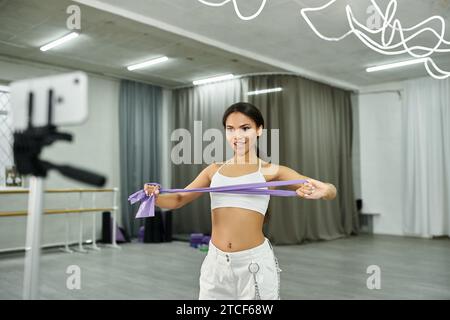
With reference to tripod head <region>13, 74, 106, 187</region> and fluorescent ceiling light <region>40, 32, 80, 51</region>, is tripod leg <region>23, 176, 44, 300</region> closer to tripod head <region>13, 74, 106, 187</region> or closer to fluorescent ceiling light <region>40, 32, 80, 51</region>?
tripod head <region>13, 74, 106, 187</region>

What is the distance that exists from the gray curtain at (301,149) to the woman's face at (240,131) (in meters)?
1.82

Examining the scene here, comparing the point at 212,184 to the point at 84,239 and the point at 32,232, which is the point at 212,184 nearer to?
the point at 32,232

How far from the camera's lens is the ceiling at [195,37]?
3244mm

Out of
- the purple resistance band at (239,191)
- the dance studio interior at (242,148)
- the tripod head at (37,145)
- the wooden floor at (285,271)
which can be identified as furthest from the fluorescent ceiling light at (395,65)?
the tripod head at (37,145)

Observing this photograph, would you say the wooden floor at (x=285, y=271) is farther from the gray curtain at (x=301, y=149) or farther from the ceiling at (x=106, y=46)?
the ceiling at (x=106, y=46)

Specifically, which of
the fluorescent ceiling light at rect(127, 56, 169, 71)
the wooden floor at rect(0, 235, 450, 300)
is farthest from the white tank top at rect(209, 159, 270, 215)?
the fluorescent ceiling light at rect(127, 56, 169, 71)

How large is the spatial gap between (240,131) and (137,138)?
3.91 m

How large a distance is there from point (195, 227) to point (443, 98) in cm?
383

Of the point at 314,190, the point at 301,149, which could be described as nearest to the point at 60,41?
the point at 301,149

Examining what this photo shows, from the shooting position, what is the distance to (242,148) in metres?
1.09

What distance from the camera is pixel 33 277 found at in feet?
1.97

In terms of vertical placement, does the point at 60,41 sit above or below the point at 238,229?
above

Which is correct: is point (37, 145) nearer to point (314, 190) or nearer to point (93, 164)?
point (314, 190)

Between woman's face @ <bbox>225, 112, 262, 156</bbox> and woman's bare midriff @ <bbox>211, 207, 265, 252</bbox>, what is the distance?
0.17 m
